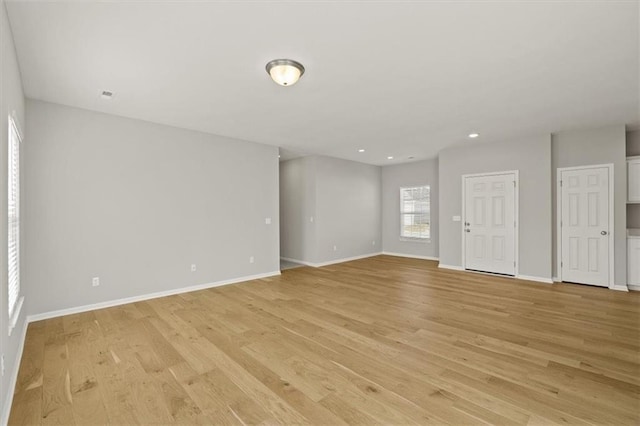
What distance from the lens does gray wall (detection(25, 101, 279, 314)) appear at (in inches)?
143

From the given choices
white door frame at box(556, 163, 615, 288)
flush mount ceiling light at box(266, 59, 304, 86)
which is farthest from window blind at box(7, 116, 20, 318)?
white door frame at box(556, 163, 615, 288)

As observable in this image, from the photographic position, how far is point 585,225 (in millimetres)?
5074

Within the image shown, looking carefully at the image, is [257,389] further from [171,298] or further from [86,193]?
[86,193]

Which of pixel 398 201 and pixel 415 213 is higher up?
pixel 398 201

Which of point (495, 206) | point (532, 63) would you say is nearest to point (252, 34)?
point (532, 63)

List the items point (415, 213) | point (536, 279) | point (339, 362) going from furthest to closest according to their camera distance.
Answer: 1. point (415, 213)
2. point (536, 279)
3. point (339, 362)

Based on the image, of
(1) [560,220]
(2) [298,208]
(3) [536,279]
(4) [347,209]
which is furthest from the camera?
(4) [347,209]

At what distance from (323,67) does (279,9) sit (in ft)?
2.82

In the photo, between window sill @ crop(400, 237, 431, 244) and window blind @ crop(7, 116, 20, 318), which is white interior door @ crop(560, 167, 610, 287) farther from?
window blind @ crop(7, 116, 20, 318)

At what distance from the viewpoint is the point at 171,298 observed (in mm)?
4449

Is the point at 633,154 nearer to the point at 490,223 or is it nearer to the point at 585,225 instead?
the point at 585,225

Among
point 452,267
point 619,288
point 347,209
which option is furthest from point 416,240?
point 619,288

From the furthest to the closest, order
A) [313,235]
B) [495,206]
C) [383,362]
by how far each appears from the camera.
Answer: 1. [313,235]
2. [495,206]
3. [383,362]

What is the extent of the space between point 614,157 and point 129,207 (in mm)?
7787
